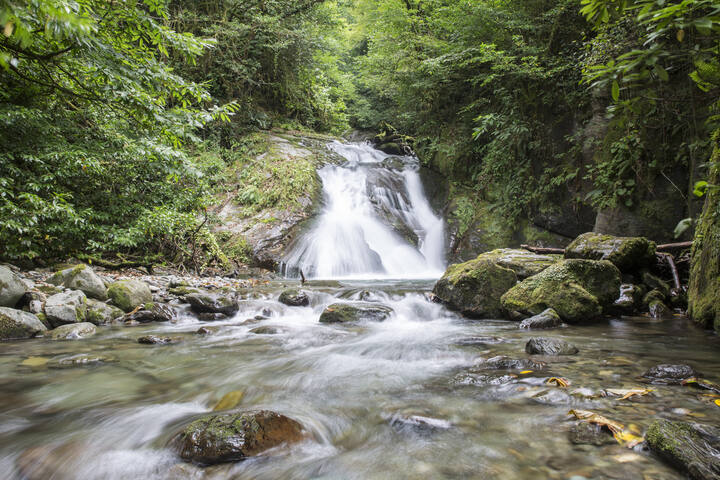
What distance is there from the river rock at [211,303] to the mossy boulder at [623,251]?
6.40 meters

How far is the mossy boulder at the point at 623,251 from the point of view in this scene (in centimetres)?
603

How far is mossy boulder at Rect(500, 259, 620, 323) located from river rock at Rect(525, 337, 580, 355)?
1638 millimetres

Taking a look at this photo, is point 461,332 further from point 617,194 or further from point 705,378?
point 617,194

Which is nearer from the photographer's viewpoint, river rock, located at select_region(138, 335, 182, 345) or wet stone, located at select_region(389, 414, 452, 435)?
wet stone, located at select_region(389, 414, 452, 435)

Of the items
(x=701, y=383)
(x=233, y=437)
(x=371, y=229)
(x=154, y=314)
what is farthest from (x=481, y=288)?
(x=371, y=229)

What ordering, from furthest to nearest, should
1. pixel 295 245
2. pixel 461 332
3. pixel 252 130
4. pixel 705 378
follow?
1. pixel 252 130
2. pixel 295 245
3. pixel 461 332
4. pixel 705 378

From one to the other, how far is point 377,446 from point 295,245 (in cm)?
925

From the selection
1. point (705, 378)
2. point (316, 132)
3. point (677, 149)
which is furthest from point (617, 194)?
point (316, 132)

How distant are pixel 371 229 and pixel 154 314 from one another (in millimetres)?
7723

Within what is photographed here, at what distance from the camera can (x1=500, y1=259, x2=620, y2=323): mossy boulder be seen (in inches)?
201

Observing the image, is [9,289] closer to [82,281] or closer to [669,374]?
[82,281]

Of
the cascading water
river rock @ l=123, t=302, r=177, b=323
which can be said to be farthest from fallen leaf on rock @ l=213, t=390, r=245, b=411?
the cascading water

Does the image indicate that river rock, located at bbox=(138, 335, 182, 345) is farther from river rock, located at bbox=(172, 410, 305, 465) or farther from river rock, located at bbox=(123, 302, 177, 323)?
river rock, located at bbox=(172, 410, 305, 465)

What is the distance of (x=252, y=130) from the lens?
15.6 metres
